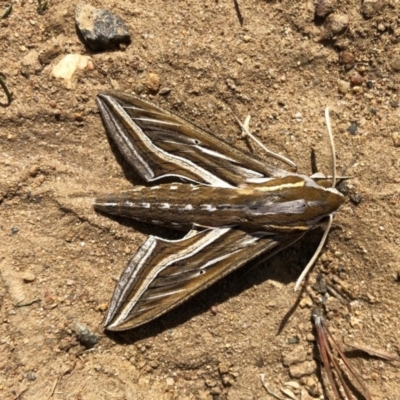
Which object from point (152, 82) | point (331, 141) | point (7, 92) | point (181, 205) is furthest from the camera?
point (152, 82)

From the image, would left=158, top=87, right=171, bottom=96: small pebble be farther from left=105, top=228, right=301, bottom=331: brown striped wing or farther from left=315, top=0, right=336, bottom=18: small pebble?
left=315, top=0, right=336, bottom=18: small pebble

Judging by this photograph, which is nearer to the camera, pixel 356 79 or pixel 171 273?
pixel 171 273

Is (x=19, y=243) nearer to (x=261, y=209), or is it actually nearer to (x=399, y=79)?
(x=261, y=209)

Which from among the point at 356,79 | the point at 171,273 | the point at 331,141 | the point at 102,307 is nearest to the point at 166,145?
the point at 171,273

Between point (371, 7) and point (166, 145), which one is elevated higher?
point (371, 7)

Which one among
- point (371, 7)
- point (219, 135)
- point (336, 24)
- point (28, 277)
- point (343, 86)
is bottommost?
point (28, 277)

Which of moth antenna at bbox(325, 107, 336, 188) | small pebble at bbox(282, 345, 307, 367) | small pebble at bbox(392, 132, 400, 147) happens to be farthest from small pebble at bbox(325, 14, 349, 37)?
small pebble at bbox(282, 345, 307, 367)

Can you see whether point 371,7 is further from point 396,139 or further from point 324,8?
point 396,139
